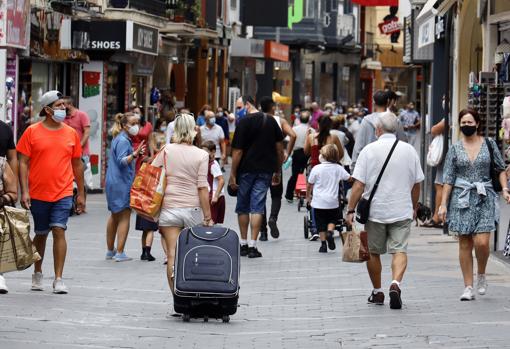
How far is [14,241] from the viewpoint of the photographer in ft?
38.6

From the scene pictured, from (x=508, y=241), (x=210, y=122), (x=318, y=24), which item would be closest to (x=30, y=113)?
(x=210, y=122)

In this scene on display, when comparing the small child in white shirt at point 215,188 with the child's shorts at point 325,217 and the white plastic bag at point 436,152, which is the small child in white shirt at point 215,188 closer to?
the child's shorts at point 325,217

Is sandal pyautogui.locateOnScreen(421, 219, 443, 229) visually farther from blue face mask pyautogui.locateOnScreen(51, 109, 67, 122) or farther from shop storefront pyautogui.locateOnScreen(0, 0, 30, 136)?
blue face mask pyautogui.locateOnScreen(51, 109, 67, 122)

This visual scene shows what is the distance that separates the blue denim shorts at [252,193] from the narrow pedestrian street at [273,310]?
0.62 metres

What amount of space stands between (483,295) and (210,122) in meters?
21.2

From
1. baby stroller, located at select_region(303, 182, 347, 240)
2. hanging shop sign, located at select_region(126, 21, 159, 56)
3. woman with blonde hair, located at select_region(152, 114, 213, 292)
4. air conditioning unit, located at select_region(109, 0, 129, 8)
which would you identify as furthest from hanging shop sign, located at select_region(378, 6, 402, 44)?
woman with blonde hair, located at select_region(152, 114, 213, 292)

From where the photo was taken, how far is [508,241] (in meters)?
16.3

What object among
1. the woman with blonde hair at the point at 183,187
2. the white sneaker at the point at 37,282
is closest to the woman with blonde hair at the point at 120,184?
the white sneaker at the point at 37,282

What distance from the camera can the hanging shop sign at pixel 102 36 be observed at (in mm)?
30016

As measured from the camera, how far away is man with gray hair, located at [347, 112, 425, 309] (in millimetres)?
13031

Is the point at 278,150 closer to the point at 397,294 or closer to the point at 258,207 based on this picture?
the point at 258,207

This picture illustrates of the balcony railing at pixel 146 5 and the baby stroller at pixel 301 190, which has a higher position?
the balcony railing at pixel 146 5

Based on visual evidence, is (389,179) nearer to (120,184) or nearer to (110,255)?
(120,184)

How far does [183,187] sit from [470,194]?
2573 millimetres
